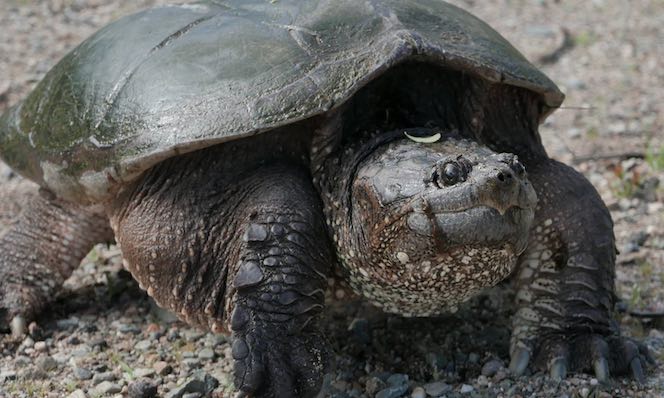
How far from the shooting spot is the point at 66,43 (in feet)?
24.7

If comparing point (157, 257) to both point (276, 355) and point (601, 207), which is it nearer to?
point (276, 355)

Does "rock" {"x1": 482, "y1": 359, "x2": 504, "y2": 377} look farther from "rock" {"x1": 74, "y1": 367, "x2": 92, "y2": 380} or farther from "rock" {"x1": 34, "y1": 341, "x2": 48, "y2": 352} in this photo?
"rock" {"x1": 34, "y1": 341, "x2": 48, "y2": 352}

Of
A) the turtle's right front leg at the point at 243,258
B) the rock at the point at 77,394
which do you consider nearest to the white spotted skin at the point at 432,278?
the turtle's right front leg at the point at 243,258

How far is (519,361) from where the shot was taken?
3178mm

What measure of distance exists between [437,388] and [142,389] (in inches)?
41.2

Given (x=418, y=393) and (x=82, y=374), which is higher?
(x=82, y=374)

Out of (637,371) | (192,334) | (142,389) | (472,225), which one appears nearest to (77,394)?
(142,389)

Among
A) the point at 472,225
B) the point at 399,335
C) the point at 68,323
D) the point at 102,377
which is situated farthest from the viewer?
the point at 68,323

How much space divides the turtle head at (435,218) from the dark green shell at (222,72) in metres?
0.34

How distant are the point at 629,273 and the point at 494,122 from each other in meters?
1.18

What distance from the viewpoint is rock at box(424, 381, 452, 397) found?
119 inches

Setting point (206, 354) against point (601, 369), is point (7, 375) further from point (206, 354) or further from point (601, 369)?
point (601, 369)

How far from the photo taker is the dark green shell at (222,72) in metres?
Answer: 2.97

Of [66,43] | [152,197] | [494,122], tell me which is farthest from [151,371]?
[66,43]
